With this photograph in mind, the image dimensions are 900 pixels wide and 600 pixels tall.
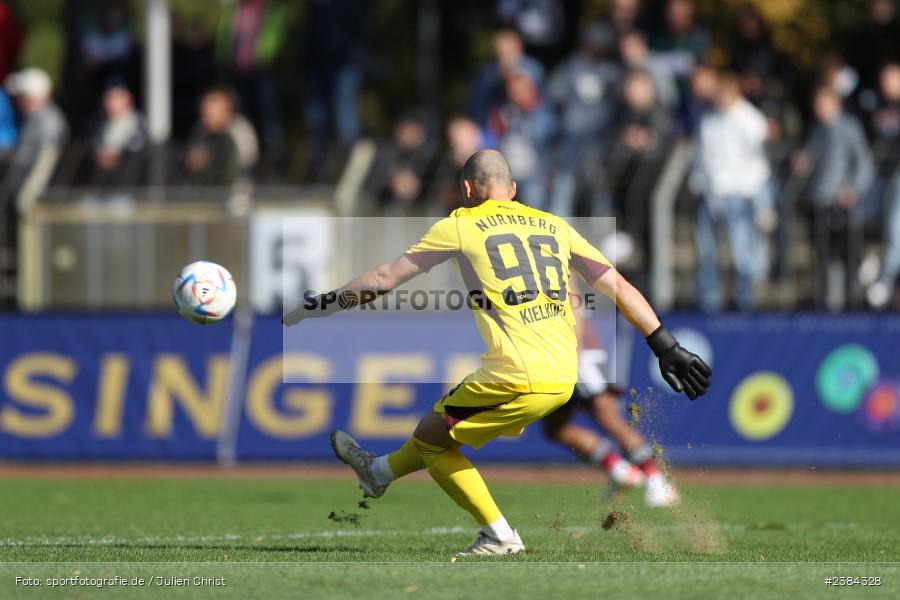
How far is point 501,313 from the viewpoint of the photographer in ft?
30.2

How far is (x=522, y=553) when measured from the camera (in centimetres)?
958

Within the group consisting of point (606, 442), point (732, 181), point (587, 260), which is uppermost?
point (732, 181)

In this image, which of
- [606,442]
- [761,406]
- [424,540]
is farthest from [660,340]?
[761,406]

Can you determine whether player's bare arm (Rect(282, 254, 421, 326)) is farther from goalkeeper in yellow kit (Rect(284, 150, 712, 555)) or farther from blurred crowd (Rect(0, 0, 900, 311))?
blurred crowd (Rect(0, 0, 900, 311))

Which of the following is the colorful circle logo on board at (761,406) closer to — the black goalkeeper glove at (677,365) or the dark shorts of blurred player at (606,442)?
the dark shorts of blurred player at (606,442)

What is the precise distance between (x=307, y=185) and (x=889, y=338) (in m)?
6.34

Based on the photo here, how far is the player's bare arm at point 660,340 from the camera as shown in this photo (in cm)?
941

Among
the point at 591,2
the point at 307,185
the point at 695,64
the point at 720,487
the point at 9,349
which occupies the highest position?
the point at 591,2

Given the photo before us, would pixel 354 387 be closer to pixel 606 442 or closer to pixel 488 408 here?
pixel 606 442

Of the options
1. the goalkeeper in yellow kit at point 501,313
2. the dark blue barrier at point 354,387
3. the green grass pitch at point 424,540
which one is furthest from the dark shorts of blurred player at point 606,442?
the dark blue barrier at point 354,387

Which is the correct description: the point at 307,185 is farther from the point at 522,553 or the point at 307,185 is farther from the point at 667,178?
the point at 522,553

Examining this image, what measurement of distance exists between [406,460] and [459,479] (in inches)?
15.7

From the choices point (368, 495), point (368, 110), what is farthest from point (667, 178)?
point (368, 110)

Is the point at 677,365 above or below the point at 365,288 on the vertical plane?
below
